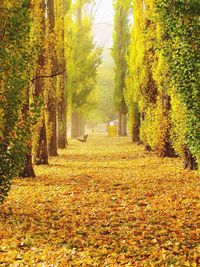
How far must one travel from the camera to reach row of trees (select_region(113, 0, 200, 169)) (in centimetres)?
755

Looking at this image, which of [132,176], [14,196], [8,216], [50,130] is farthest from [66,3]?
[8,216]

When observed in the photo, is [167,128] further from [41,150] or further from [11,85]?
[11,85]

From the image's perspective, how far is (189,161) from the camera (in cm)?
1302

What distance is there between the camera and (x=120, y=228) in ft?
22.4

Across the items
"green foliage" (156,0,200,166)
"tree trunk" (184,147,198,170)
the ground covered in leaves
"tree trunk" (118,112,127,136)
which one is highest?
"green foliage" (156,0,200,166)

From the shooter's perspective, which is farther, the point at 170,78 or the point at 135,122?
the point at 135,122

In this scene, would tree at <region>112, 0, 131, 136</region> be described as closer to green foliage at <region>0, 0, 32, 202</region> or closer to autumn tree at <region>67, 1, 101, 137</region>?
autumn tree at <region>67, 1, 101, 137</region>

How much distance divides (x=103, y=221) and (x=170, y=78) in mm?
4172

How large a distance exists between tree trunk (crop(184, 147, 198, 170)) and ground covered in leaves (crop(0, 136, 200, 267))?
2.43 feet

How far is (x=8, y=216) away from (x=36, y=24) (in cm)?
633

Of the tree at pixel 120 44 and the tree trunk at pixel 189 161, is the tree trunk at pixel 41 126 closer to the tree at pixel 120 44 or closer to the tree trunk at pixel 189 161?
the tree trunk at pixel 189 161

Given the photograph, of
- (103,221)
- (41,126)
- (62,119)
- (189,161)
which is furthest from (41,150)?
(62,119)

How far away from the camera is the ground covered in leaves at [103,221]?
218 inches

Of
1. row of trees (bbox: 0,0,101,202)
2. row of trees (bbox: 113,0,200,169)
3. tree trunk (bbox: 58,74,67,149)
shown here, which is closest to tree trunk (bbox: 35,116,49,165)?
row of trees (bbox: 0,0,101,202)
